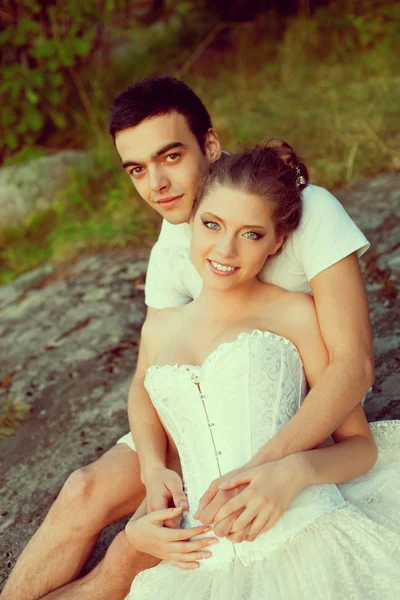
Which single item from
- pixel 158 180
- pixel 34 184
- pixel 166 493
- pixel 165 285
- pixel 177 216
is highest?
pixel 34 184

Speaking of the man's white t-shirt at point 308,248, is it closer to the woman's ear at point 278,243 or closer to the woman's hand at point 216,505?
the woman's ear at point 278,243

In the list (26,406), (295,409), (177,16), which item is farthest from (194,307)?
(177,16)

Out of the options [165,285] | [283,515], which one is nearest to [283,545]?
[283,515]

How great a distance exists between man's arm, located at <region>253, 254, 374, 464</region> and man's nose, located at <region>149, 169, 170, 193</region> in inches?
30.9

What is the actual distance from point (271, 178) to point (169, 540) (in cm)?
125

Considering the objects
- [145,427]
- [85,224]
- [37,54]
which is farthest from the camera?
[37,54]

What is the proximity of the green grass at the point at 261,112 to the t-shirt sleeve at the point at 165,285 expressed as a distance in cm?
215

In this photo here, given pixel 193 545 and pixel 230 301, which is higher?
pixel 230 301

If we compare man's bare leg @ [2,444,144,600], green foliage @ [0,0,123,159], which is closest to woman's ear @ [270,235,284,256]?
man's bare leg @ [2,444,144,600]

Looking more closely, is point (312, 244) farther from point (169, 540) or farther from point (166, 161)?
point (169, 540)

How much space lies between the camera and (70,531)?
2.75 m

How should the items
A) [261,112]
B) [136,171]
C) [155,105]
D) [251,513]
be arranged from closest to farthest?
[251,513] → [155,105] → [136,171] → [261,112]

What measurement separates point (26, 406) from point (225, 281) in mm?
1855

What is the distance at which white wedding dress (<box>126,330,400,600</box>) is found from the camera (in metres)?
2.09
